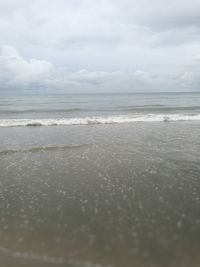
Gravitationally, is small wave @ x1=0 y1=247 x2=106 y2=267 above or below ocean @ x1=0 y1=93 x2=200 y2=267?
below

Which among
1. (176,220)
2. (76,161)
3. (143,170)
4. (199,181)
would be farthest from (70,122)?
(176,220)

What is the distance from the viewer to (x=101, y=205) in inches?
292

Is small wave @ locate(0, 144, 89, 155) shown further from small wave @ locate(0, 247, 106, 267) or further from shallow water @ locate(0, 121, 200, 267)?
small wave @ locate(0, 247, 106, 267)

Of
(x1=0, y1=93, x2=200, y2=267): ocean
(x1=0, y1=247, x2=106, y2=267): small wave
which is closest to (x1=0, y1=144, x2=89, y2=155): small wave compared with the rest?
(x1=0, y1=93, x2=200, y2=267): ocean

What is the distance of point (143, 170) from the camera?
1023cm

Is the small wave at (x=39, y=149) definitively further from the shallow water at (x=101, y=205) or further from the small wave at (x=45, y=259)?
the small wave at (x=45, y=259)

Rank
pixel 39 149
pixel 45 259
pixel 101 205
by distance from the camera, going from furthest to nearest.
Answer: pixel 39 149
pixel 101 205
pixel 45 259

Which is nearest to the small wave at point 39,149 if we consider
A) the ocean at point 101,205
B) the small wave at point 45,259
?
the ocean at point 101,205

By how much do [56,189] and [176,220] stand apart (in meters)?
4.11

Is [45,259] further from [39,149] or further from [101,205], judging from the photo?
[39,149]

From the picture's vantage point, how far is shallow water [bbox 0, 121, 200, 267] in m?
5.29

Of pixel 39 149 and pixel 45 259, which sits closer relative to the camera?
pixel 45 259

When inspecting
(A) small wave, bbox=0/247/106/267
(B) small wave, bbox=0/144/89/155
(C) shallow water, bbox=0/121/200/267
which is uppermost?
(B) small wave, bbox=0/144/89/155

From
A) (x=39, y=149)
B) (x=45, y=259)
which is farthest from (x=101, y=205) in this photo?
(x=39, y=149)
